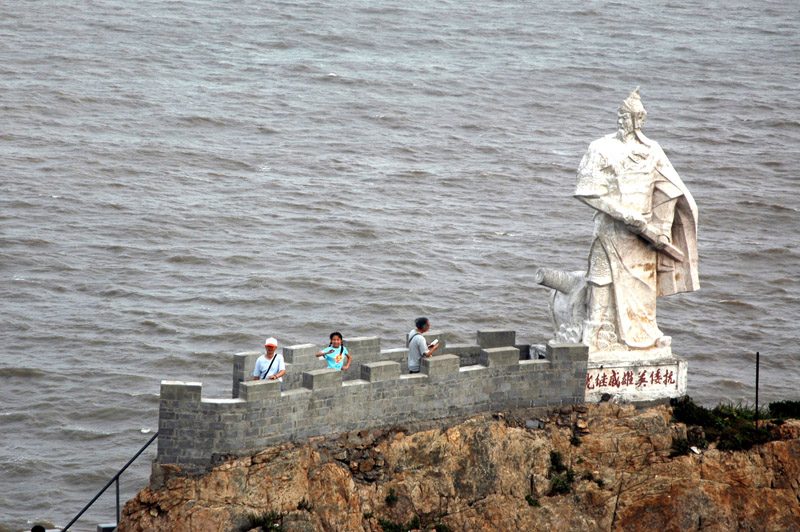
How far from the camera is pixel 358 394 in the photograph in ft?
54.8

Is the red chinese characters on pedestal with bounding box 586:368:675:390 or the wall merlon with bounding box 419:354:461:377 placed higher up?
the wall merlon with bounding box 419:354:461:377

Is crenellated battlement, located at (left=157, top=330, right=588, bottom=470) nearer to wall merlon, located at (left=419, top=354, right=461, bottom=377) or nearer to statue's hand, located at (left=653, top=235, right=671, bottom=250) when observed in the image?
wall merlon, located at (left=419, top=354, right=461, bottom=377)

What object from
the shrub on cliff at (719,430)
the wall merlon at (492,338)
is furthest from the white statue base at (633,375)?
the wall merlon at (492,338)

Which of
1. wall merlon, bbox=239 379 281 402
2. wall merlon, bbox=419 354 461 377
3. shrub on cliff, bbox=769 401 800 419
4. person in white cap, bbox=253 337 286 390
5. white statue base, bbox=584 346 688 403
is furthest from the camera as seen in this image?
shrub on cliff, bbox=769 401 800 419

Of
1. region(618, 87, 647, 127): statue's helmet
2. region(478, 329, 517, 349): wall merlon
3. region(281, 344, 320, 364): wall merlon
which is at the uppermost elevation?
region(618, 87, 647, 127): statue's helmet

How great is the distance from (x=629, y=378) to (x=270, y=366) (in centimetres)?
559

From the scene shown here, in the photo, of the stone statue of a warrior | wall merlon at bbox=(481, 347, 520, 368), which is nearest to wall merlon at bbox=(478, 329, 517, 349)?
wall merlon at bbox=(481, 347, 520, 368)

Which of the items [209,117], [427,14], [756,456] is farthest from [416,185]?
[756,456]

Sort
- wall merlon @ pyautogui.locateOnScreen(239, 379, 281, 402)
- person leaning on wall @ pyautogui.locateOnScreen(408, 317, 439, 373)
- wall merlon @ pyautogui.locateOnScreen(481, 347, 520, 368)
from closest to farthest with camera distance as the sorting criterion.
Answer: wall merlon @ pyautogui.locateOnScreen(239, 379, 281, 402) < wall merlon @ pyautogui.locateOnScreen(481, 347, 520, 368) < person leaning on wall @ pyautogui.locateOnScreen(408, 317, 439, 373)

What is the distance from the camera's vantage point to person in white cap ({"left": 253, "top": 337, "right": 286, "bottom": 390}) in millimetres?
16469

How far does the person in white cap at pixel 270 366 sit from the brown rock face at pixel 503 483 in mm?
1002

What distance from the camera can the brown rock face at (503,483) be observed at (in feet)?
52.0

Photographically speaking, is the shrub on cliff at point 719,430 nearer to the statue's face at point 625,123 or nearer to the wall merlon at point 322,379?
the statue's face at point 625,123

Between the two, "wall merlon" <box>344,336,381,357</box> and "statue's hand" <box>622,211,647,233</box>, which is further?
"wall merlon" <box>344,336,381,357</box>
